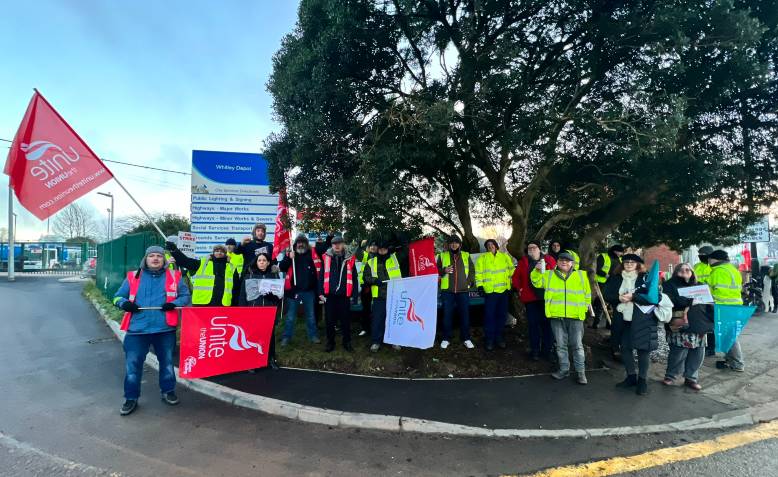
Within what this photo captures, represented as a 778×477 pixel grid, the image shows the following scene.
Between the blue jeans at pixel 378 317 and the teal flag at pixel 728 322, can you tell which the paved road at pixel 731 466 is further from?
the blue jeans at pixel 378 317

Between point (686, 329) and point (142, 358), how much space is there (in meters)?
6.69

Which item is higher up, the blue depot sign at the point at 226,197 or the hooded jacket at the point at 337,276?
the blue depot sign at the point at 226,197

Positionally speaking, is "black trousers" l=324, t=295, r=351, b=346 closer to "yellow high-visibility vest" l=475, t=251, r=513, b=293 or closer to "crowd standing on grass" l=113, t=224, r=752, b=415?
"crowd standing on grass" l=113, t=224, r=752, b=415

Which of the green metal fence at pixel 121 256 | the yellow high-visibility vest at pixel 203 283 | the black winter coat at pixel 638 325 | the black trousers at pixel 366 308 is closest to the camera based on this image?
the black winter coat at pixel 638 325

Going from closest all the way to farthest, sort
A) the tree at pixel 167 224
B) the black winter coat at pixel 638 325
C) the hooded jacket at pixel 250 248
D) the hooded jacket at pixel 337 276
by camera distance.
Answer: the black winter coat at pixel 638 325, the hooded jacket at pixel 337 276, the hooded jacket at pixel 250 248, the tree at pixel 167 224

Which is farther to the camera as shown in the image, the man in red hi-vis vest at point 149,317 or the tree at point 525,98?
the tree at point 525,98

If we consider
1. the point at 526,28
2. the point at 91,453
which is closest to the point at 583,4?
the point at 526,28

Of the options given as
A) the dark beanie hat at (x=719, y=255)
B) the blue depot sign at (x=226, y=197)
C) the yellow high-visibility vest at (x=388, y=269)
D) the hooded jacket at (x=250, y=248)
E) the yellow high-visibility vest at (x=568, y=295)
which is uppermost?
the blue depot sign at (x=226, y=197)

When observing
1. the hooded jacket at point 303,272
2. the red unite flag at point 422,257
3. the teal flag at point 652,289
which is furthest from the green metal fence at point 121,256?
the teal flag at point 652,289

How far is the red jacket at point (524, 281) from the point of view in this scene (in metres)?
6.46

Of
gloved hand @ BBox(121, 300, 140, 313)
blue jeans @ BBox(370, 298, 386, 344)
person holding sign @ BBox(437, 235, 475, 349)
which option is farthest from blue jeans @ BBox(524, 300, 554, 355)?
gloved hand @ BBox(121, 300, 140, 313)

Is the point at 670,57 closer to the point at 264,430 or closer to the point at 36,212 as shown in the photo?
the point at 264,430

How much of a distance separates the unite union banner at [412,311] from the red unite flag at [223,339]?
1.81m

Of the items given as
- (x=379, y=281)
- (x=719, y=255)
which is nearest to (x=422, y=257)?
(x=379, y=281)
